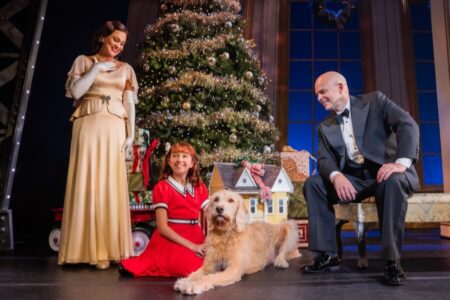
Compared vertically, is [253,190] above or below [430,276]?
above

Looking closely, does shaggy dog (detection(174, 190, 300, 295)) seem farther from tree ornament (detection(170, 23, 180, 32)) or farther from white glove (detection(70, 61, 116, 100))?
tree ornament (detection(170, 23, 180, 32))

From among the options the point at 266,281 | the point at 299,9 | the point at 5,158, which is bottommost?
the point at 266,281

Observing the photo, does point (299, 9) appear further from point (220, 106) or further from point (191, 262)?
point (191, 262)

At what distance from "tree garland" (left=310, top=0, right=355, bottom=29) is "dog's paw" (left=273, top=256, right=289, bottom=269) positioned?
523cm

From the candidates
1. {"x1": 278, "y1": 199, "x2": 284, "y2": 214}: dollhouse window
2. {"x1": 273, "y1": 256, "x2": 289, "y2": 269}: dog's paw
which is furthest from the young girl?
{"x1": 278, "y1": 199, "x2": 284, "y2": 214}: dollhouse window

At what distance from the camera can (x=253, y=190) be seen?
3789 mm

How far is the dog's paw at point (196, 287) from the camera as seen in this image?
2.00 meters

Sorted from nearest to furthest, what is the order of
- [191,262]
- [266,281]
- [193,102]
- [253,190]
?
[266,281] → [191,262] → [253,190] → [193,102]

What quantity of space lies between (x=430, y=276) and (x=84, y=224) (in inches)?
84.2

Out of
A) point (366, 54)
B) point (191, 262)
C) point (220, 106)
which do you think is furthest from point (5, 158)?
point (366, 54)

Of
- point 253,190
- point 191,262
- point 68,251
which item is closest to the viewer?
point 191,262

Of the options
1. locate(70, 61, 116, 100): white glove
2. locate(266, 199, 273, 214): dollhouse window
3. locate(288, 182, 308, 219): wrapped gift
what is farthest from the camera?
locate(288, 182, 308, 219): wrapped gift

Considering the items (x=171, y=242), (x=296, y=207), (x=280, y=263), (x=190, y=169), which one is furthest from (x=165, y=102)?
(x=280, y=263)

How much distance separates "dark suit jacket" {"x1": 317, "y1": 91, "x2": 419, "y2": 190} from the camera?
8.21 ft
